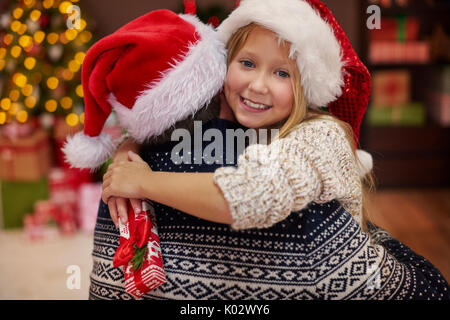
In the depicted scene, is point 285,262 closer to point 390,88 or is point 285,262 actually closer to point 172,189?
point 172,189

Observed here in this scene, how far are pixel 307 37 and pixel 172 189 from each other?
0.47 m

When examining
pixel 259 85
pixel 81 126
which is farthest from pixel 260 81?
pixel 81 126

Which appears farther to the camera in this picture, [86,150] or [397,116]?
[397,116]

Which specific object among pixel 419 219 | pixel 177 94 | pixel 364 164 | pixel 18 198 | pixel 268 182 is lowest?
pixel 419 219

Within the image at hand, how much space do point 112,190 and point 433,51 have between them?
337cm

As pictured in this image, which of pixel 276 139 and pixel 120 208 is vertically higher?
pixel 276 139

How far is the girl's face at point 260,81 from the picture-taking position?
1144 mm

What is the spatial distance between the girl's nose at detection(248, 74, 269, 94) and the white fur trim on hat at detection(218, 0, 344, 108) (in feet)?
0.29

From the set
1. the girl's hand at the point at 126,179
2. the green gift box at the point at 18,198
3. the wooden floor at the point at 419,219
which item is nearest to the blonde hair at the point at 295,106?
the girl's hand at the point at 126,179

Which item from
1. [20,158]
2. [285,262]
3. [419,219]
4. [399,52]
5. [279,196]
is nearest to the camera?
[279,196]

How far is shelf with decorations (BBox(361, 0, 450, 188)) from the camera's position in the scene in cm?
372

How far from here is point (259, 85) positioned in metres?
1.15
